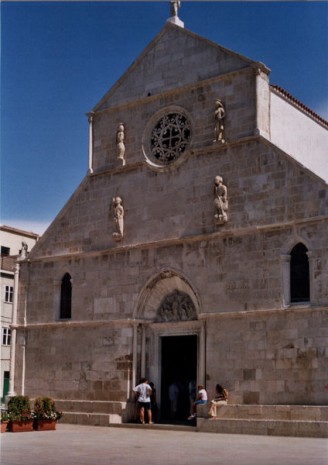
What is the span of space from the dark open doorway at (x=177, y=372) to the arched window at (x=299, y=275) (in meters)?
4.16

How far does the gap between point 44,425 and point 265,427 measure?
19.9 ft

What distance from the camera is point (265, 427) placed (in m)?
18.9

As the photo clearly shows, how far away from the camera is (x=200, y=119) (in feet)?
74.3

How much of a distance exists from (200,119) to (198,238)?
358 cm

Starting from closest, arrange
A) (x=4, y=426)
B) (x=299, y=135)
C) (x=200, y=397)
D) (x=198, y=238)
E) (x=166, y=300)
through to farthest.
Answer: (x=4, y=426) → (x=200, y=397) → (x=198, y=238) → (x=166, y=300) → (x=299, y=135)

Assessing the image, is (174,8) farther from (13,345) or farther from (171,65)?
(13,345)

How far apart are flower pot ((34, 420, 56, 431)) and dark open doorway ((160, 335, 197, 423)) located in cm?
347

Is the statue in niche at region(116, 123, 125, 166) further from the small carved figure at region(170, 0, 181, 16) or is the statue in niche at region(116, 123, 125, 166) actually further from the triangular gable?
the small carved figure at region(170, 0, 181, 16)

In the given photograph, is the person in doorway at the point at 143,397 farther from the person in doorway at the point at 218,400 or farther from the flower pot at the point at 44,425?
the flower pot at the point at 44,425

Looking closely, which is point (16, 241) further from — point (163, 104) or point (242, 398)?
point (242, 398)

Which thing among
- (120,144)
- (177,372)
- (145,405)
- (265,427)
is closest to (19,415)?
(145,405)

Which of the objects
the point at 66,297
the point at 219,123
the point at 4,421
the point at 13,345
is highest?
the point at 219,123

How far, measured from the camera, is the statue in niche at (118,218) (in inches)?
941

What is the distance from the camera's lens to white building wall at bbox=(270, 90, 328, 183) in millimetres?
22328
